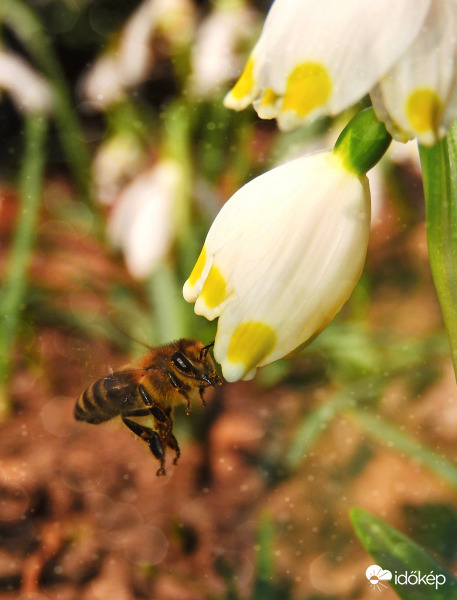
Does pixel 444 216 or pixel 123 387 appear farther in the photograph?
pixel 123 387

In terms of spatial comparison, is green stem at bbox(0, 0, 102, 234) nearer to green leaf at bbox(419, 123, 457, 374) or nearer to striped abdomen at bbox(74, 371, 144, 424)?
striped abdomen at bbox(74, 371, 144, 424)

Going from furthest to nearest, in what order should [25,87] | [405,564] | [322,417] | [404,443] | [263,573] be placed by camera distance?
[25,87] < [322,417] < [404,443] < [263,573] < [405,564]

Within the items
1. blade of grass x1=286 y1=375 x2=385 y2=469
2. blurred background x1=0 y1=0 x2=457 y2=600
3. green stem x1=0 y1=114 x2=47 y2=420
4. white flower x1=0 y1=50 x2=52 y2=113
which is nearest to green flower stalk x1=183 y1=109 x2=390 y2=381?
blurred background x1=0 y1=0 x2=457 y2=600

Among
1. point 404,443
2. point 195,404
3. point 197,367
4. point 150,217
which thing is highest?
point 197,367

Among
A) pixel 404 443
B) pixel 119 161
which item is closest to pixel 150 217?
pixel 119 161

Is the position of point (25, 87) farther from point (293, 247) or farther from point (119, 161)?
point (293, 247)

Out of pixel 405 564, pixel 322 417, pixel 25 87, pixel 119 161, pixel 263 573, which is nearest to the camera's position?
pixel 405 564
